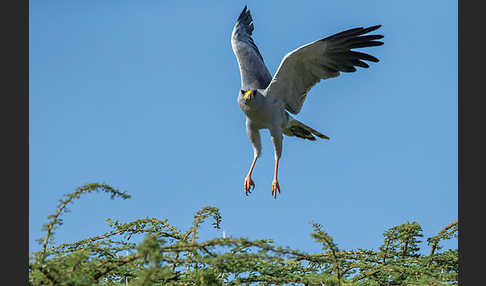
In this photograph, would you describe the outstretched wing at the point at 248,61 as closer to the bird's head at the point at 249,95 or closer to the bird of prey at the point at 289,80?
the bird of prey at the point at 289,80

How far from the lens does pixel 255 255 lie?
2.26 m

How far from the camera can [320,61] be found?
253 inches

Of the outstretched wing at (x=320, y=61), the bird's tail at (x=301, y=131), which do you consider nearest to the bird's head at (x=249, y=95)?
the outstretched wing at (x=320, y=61)

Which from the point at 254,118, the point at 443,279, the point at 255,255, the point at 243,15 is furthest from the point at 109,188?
the point at 243,15

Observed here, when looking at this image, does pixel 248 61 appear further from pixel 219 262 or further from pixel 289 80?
pixel 219 262

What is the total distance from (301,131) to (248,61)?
131cm

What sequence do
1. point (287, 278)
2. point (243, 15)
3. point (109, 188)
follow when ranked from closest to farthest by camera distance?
point (109, 188) → point (287, 278) → point (243, 15)

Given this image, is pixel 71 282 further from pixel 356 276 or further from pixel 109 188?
pixel 356 276

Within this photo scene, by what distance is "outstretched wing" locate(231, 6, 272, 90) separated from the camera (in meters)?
6.77

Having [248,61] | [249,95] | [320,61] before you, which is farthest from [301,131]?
[249,95]

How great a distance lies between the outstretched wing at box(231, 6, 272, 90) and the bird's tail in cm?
77

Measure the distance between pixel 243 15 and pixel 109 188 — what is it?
6774 mm

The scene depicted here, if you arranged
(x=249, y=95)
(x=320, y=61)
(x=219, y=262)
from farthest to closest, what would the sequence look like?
Answer: (x=320, y=61) < (x=249, y=95) < (x=219, y=262)

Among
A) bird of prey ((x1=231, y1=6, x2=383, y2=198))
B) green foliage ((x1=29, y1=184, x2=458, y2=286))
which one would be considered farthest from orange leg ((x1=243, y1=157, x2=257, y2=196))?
green foliage ((x1=29, y1=184, x2=458, y2=286))
